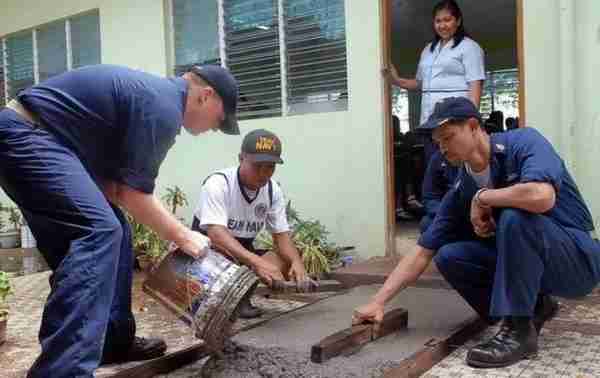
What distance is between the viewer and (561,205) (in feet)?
8.01

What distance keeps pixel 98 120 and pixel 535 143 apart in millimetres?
1696

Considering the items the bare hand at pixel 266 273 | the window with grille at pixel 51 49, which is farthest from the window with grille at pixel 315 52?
the window with grille at pixel 51 49

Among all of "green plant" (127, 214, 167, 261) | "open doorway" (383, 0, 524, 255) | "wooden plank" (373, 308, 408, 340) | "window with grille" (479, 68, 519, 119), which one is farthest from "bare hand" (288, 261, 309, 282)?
"window with grille" (479, 68, 519, 119)

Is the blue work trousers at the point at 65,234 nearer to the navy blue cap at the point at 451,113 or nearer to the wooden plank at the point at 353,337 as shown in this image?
the wooden plank at the point at 353,337

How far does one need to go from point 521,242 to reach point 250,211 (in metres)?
1.55

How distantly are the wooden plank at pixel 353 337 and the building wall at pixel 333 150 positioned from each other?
6.50 feet

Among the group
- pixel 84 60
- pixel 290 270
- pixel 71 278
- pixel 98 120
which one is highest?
pixel 84 60

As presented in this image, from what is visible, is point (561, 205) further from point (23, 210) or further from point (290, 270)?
point (23, 210)

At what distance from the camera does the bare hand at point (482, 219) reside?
2.39 metres

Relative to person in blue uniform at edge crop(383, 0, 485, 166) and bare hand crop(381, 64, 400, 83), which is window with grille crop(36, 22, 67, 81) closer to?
bare hand crop(381, 64, 400, 83)

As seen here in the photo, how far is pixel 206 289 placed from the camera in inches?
80.8

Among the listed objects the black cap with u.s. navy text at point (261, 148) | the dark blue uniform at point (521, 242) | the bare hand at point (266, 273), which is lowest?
the bare hand at point (266, 273)

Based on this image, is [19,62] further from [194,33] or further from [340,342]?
[340,342]

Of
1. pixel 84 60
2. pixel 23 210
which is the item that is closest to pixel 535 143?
pixel 23 210
